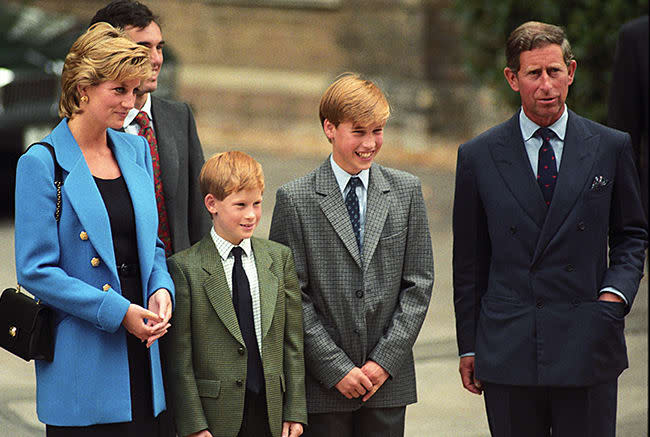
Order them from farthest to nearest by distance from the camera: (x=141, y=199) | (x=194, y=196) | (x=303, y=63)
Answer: (x=303, y=63) → (x=194, y=196) → (x=141, y=199)

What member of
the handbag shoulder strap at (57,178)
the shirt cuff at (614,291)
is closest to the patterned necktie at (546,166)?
the shirt cuff at (614,291)

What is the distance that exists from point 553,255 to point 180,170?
4.60 ft

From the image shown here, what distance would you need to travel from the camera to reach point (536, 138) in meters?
3.83

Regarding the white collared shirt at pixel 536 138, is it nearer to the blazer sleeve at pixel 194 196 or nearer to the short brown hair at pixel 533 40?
the short brown hair at pixel 533 40

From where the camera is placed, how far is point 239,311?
3.73m

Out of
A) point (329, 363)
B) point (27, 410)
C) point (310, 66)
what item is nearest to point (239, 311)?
point (329, 363)

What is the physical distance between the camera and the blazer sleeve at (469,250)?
3891 mm

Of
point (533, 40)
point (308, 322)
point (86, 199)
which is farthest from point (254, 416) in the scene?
point (533, 40)

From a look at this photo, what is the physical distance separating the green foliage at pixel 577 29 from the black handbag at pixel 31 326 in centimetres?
548

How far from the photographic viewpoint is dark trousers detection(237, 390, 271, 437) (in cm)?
374

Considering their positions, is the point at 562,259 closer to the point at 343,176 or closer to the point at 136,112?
the point at 343,176

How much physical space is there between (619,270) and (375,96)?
98cm

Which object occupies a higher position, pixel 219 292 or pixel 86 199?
pixel 86 199

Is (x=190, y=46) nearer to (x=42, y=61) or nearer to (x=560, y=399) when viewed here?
(x=42, y=61)
